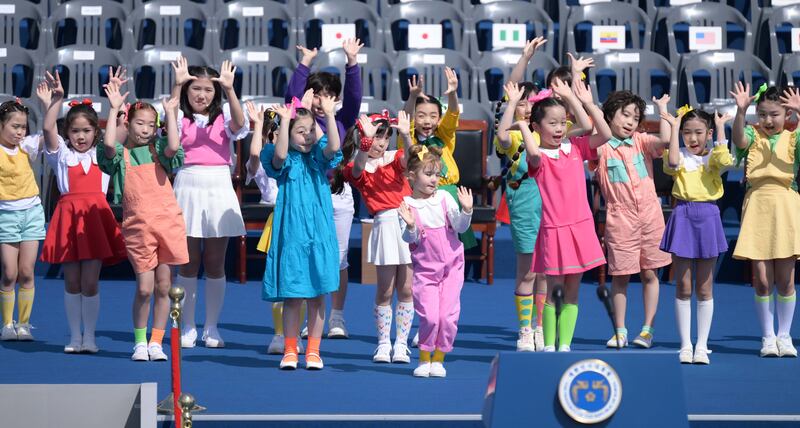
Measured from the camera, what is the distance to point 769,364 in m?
5.75

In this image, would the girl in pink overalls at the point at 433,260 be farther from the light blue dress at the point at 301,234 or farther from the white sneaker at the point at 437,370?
the light blue dress at the point at 301,234

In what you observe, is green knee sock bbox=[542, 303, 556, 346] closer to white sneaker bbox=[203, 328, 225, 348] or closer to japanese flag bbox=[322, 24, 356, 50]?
white sneaker bbox=[203, 328, 225, 348]

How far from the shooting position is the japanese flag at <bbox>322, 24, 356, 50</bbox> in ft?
31.5

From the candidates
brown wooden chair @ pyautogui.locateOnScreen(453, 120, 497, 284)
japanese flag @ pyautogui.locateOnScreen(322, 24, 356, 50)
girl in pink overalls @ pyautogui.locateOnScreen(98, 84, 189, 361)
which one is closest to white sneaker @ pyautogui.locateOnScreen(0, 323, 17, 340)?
girl in pink overalls @ pyautogui.locateOnScreen(98, 84, 189, 361)

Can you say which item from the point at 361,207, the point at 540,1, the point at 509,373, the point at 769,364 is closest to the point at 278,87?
the point at 361,207

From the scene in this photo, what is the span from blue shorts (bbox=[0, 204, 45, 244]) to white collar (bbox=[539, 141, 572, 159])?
2598 mm

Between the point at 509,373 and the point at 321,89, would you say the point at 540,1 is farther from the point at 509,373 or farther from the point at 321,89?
the point at 509,373

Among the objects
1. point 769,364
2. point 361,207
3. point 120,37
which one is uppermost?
point 120,37

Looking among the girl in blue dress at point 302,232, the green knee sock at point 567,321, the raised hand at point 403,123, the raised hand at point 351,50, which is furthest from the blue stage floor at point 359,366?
the raised hand at point 351,50

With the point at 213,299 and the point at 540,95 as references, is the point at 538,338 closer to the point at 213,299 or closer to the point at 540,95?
the point at 540,95

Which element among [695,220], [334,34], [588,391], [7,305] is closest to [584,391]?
[588,391]

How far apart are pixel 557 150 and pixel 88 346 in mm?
2341

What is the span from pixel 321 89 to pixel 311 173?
49 centimetres

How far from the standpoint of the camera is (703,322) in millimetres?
5875
